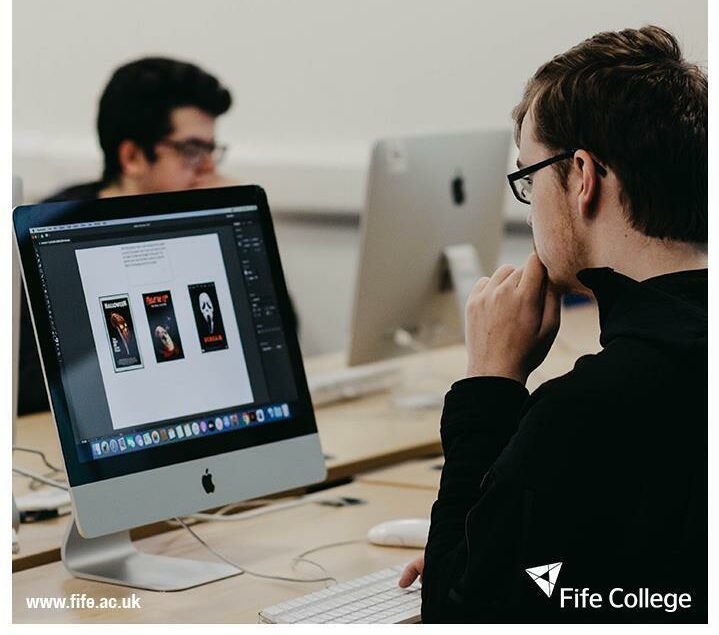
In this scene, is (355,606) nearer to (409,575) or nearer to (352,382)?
(409,575)

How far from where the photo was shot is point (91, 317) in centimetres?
141

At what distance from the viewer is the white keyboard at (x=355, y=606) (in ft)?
4.24

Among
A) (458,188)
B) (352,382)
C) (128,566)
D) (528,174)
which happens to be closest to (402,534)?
(128,566)

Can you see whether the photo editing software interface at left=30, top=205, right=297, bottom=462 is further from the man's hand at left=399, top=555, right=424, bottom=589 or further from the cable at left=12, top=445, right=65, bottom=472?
the cable at left=12, top=445, right=65, bottom=472

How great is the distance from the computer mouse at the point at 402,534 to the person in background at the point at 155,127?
5.04 ft

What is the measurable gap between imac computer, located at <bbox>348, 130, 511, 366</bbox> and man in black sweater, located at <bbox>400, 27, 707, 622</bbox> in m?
1.01

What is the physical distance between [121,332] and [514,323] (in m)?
0.47

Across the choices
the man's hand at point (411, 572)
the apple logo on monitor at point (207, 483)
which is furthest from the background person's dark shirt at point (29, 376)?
the man's hand at point (411, 572)

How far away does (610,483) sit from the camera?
3.64ft

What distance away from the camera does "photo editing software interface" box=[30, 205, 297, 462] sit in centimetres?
139

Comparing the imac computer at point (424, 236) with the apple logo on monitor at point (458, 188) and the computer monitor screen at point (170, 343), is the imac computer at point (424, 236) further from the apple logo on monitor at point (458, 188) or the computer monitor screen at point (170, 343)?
the computer monitor screen at point (170, 343)

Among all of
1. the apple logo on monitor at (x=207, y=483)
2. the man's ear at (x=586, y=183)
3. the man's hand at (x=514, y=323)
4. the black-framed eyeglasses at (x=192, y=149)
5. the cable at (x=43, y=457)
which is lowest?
the cable at (x=43, y=457)
